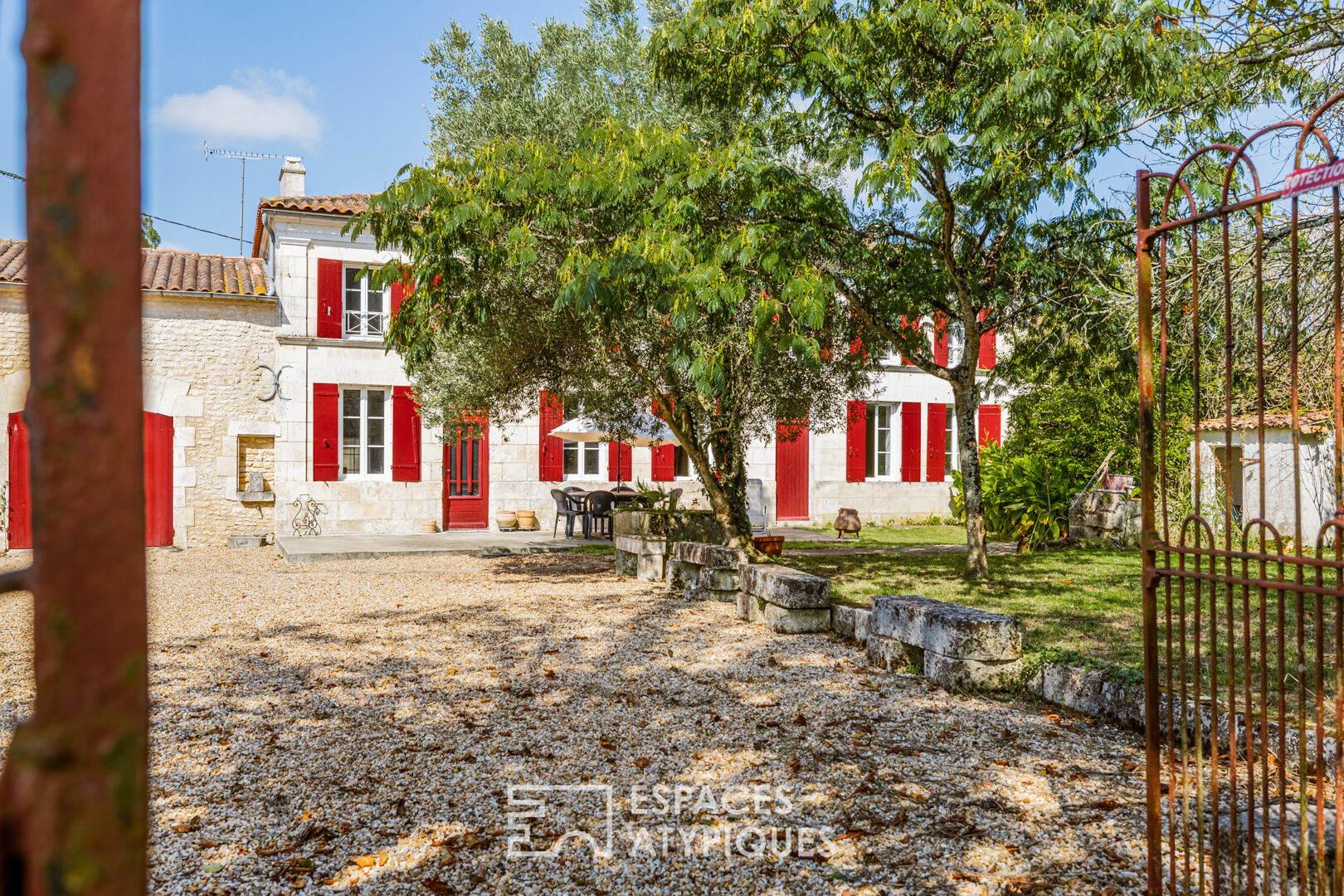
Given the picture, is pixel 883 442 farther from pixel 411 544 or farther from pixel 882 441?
pixel 411 544

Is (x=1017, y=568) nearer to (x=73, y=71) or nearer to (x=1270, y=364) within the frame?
(x=1270, y=364)

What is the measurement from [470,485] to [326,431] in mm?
2695

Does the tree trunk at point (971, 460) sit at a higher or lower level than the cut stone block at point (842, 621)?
higher

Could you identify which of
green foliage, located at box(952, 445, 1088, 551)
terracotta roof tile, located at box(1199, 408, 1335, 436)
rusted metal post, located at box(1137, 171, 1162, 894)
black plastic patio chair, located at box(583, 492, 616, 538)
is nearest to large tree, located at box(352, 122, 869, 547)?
rusted metal post, located at box(1137, 171, 1162, 894)

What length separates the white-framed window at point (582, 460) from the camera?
1691 centimetres

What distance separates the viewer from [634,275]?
6.33 metres

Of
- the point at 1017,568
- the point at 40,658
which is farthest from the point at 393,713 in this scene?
the point at 1017,568

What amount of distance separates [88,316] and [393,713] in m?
4.38

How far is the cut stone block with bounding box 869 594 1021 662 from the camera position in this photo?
4910 mm

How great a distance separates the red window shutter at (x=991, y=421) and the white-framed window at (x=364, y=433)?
12.2m

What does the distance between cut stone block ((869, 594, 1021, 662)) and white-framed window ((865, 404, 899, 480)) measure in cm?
1356

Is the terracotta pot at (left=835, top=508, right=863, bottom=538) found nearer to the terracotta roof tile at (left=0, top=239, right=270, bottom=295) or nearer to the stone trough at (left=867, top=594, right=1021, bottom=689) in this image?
the stone trough at (left=867, top=594, right=1021, bottom=689)

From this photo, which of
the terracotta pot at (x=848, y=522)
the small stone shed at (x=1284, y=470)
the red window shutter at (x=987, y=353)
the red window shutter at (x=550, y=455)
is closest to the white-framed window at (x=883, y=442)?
the red window shutter at (x=987, y=353)

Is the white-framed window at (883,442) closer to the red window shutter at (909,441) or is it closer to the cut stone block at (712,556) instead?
the red window shutter at (909,441)
